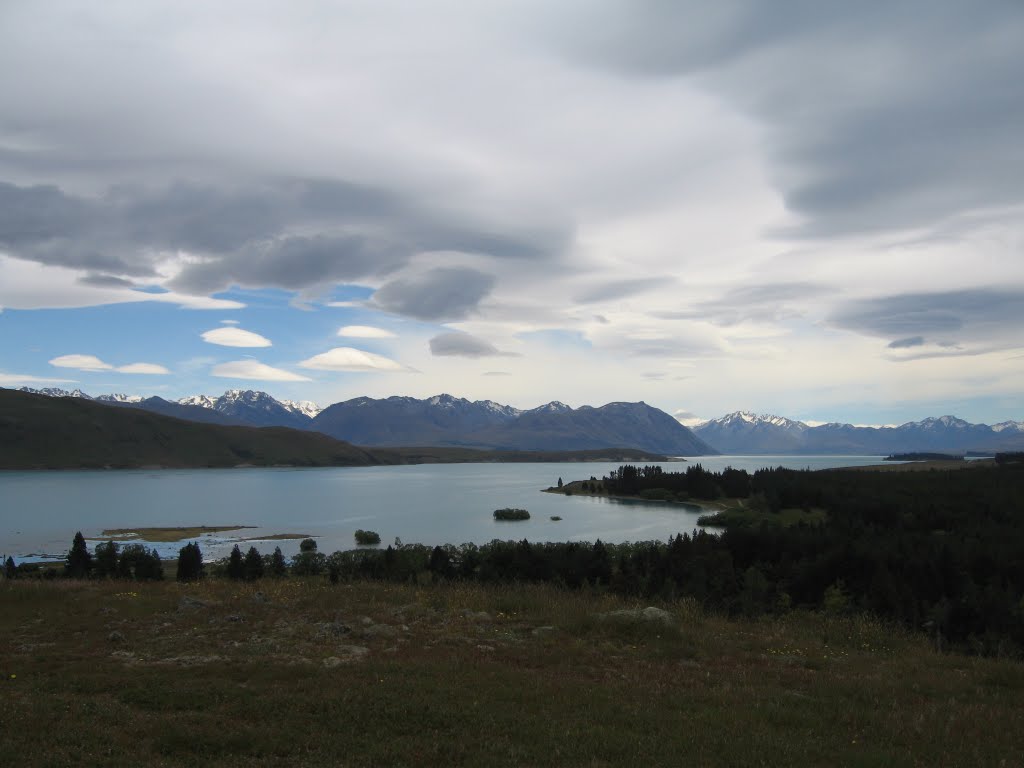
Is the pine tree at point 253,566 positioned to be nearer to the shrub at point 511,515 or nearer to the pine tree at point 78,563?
→ the pine tree at point 78,563

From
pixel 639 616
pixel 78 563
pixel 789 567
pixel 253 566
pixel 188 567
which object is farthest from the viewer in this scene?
pixel 78 563

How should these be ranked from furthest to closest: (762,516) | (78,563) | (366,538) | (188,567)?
(762,516) → (366,538) → (78,563) → (188,567)

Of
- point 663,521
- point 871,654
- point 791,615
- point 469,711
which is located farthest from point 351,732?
point 663,521

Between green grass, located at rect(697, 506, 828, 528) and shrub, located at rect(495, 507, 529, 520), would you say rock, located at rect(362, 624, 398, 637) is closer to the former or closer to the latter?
shrub, located at rect(495, 507, 529, 520)

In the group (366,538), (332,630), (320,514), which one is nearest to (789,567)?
→ (332,630)

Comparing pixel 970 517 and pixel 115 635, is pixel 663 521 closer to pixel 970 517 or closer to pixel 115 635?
pixel 970 517

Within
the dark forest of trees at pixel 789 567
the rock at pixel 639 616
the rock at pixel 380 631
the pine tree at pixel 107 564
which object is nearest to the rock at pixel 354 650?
the rock at pixel 380 631

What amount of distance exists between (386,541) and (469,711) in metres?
83.6

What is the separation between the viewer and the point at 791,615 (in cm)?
2350

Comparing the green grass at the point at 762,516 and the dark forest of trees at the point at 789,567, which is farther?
the green grass at the point at 762,516

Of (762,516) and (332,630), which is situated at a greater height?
(332,630)

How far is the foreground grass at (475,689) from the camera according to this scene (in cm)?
966

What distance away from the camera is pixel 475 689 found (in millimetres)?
12336

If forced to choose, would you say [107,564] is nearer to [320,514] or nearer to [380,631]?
[380,631]
